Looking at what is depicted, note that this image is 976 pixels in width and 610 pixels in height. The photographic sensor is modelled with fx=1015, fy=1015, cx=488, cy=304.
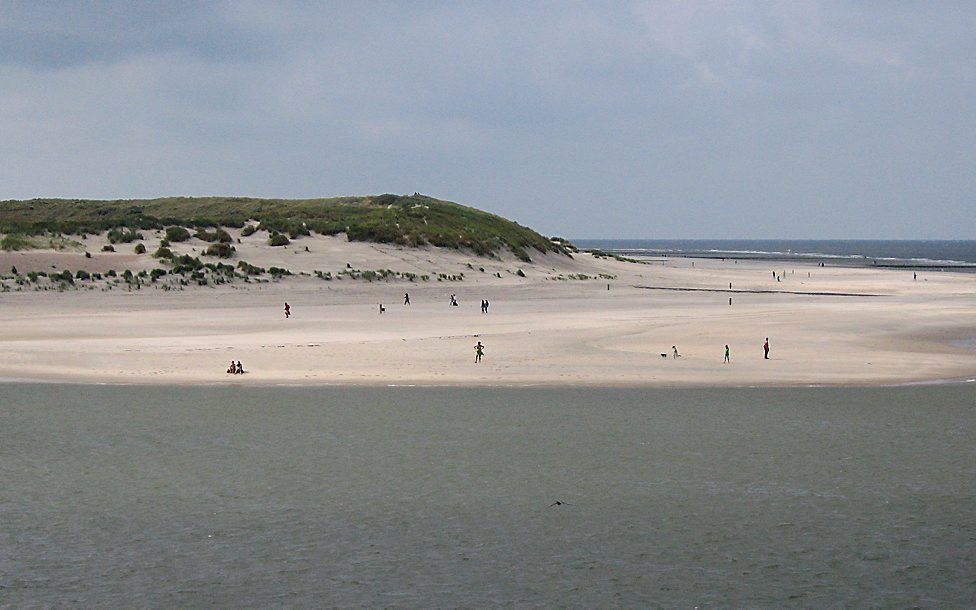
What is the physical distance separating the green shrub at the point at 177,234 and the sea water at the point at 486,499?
147 ft

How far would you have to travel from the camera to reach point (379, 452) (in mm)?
20984

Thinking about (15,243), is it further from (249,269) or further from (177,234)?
(249,269)

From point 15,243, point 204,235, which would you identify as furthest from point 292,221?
point 15,243

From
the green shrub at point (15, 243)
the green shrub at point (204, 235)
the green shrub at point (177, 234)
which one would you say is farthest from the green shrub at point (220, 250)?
the green shrub at point (15, 243)

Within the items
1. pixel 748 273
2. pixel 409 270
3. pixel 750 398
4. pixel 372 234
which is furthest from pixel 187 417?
pixel 748 273

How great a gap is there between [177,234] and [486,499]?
58.2 meters

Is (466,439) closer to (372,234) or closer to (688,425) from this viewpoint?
(688,425)

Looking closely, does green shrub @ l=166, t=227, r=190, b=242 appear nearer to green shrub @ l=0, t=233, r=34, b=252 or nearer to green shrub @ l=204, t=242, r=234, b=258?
green shrub @ l=204, t=242, r=234, b=258

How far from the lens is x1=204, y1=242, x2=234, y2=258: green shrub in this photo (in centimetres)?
6556

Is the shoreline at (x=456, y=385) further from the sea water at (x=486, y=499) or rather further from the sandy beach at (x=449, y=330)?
the sea water at (x=486, y=499)

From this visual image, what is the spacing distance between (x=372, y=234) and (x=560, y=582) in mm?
67793

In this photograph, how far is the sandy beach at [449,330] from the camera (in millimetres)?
30531

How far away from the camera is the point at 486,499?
57.2 ft

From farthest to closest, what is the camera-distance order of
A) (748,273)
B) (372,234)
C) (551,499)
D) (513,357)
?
(748,273) < (372,234) < (513,357) < (551,499)
